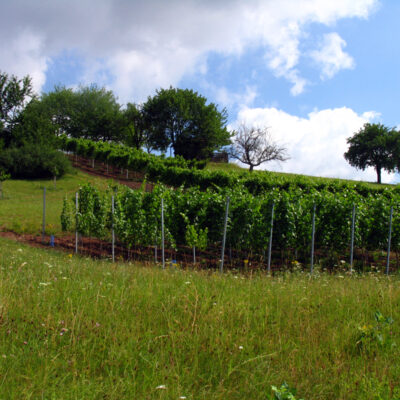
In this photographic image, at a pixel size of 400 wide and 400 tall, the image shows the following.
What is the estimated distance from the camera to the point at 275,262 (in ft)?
45.3

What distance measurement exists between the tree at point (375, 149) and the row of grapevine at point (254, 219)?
→ 1930 inches

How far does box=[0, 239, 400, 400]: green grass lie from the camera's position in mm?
2777

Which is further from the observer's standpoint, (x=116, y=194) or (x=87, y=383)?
(x=116, y=194)

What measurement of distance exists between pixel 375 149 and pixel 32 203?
5298 centimetres

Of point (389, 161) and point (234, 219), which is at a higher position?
point (389, 161)

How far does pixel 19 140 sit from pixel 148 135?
2622 cm

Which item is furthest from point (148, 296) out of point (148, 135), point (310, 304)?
point (148, 135)

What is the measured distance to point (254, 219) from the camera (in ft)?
41.1

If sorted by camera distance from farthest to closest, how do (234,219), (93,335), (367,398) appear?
(234,219) → (93,335) → (367,398)

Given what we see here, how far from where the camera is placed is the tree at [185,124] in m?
56.5

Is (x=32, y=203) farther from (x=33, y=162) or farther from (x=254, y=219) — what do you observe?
(x=254, y=219)

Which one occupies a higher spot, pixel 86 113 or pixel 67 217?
pixel 86 113

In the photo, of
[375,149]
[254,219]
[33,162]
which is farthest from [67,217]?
[375,149]

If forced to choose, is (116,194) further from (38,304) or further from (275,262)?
(38,304)
